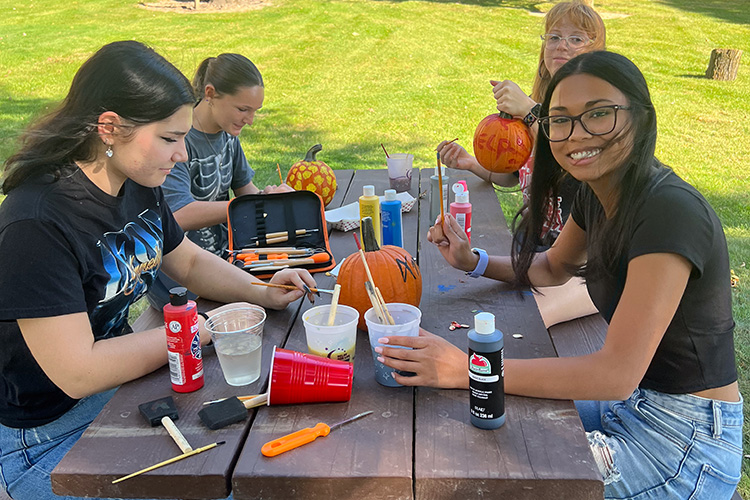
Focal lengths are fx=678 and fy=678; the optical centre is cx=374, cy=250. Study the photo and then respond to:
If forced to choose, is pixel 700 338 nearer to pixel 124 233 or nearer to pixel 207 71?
pixel 124 233

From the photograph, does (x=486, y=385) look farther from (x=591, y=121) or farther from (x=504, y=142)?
(x=504, y=142)

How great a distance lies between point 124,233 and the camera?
77.5 inches

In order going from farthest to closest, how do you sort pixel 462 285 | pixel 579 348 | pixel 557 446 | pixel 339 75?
pixel 339 75, pixel 579 348, pixel 462 285, pixel 557 446

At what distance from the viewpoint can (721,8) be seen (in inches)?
709

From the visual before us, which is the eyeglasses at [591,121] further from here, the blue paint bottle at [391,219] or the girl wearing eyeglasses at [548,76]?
the girl wearing eyeglasses at [548,76]

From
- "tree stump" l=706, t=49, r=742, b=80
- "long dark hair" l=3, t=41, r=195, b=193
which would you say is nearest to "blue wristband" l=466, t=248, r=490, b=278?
"long dark hair" l=3, t=41, r=195, b=193

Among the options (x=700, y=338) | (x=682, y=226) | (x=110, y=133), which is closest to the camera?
(x=682, y=226)

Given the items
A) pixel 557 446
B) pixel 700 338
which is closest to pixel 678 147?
pixel 700 338

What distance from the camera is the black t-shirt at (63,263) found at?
5.36 ft

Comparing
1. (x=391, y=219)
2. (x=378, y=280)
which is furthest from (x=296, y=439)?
(x=391, y=219)

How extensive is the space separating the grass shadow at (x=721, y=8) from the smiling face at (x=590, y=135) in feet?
55.5

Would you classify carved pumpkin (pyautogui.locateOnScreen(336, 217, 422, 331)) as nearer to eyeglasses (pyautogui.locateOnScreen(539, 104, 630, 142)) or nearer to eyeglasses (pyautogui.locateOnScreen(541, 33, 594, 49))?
eyeglasses (pyautogui.locateOnScreen(539, 104, 630, 142))

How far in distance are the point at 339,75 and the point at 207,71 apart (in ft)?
28.8

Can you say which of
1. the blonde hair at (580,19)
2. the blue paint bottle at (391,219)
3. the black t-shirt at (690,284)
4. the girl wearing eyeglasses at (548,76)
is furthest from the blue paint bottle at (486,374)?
the blonde hair at (580,19)
